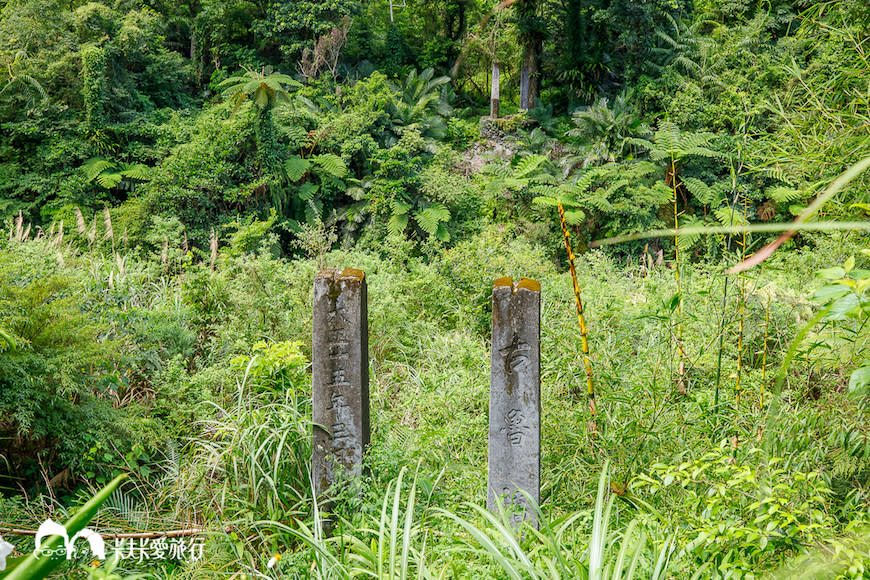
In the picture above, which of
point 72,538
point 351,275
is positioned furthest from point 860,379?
point 351,275

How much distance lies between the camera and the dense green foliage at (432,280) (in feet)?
6.63

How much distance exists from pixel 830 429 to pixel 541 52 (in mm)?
10365

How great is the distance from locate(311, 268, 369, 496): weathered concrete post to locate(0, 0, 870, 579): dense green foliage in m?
0.14

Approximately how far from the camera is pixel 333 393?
8.86 feet

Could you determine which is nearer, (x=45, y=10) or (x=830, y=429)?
(x=830, y=429)

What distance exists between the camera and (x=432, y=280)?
4.98 m

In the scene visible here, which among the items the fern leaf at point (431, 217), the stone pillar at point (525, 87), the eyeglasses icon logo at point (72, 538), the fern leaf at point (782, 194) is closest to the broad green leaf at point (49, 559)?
the eyeglasses icon logo at point (72, 538)

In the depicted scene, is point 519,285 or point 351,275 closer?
point 519,285

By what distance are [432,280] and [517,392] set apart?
2547 millimetres

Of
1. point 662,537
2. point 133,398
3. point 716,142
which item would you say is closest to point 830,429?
point 662,537

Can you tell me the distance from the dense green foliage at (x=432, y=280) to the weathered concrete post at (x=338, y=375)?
0.14 meters

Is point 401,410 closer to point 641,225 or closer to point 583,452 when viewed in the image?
point 583,452

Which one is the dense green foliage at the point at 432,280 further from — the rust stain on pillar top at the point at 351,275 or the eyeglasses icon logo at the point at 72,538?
the rust stain on pillar top at the point at 351,275

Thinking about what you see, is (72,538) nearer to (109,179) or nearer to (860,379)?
(860,379)
